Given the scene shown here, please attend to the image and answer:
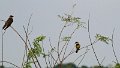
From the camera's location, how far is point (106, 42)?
806 cm

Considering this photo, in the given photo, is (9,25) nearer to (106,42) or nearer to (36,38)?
(36,38)

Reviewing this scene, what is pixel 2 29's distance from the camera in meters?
7.73

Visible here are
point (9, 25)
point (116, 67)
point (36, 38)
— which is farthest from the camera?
point (36, 38)

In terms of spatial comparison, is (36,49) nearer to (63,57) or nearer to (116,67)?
(63,57)

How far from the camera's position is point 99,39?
27.2 ft

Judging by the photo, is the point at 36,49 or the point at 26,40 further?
the point at 36,49

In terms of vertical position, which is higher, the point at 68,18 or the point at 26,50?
the point at 68,18

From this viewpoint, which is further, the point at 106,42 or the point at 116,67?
the point at 106,42

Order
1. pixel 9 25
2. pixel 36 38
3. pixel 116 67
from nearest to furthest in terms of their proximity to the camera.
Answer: pixel 116 67 → pixel 9 25 → pixel 36 38

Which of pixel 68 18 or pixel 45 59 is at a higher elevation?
pixel 68 18

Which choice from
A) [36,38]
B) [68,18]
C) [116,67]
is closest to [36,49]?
[36,38]

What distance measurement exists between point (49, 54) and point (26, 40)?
1060 millimetres

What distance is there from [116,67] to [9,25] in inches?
84.0

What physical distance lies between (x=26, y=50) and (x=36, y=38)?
0.90 meters
